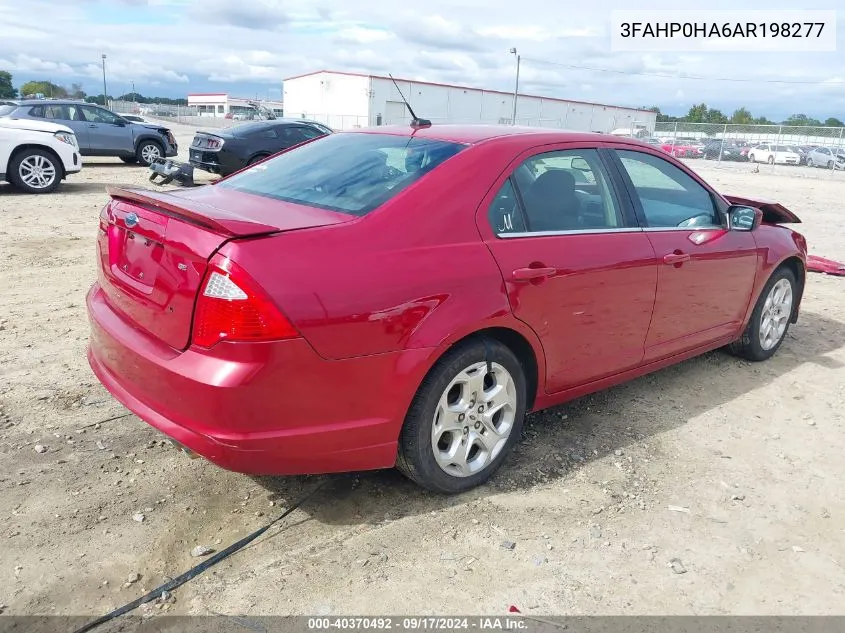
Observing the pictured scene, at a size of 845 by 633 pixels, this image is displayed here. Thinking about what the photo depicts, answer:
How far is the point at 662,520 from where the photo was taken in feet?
10.2

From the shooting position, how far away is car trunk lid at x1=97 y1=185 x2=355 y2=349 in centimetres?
252

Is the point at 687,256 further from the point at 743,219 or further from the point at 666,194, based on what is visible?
the point at 743,219

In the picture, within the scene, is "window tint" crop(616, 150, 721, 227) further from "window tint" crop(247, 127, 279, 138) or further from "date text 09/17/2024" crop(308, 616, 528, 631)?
"window tint" crop(247, 127, 279, 138)

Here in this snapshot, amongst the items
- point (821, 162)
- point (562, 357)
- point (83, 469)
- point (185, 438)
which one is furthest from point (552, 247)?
point (821, 162)

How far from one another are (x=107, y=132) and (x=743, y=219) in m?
16.0

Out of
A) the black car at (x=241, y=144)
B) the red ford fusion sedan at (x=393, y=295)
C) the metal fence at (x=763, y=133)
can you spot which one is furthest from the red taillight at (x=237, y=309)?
the metal fence at (x=763, y=133)

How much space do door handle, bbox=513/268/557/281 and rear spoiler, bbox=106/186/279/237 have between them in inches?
43.2

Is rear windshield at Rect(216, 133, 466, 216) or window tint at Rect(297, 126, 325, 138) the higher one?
window tint at Rect(297, 126, 325, 138)

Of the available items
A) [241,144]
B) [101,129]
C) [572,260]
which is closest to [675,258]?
[572,260]

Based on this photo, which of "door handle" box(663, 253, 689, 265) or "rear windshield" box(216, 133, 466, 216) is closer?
"rear windshield" box(216, 133, 466, 216)

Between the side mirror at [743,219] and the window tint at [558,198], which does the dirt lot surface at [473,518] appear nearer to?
the side mirror at [743,219]

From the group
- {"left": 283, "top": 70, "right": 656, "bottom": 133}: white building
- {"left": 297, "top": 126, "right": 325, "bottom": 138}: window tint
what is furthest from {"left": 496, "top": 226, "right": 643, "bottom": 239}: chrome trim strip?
{"left": 283, "top": 70, "right": 656, "bottom": 133}: white building

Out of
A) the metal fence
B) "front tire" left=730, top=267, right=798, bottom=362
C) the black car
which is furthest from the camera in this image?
the metal fence

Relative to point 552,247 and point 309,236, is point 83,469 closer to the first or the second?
point 309,236
